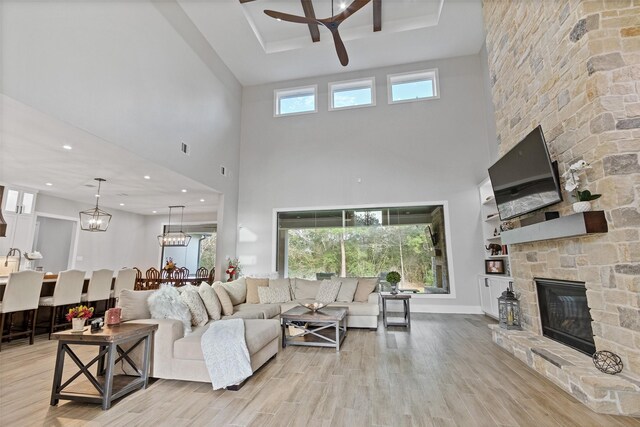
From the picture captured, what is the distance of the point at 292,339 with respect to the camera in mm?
4430

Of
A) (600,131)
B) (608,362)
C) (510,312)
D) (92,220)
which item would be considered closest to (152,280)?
(92,220)

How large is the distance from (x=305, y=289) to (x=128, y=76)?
4.74 meters

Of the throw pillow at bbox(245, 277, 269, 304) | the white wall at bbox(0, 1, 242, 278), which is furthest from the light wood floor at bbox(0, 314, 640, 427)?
the white wall at bbox(0, 1, 242, 278)

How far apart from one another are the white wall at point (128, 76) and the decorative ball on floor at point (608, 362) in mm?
6132

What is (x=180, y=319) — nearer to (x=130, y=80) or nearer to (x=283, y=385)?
(x=283, y=385)

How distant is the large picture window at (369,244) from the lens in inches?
283

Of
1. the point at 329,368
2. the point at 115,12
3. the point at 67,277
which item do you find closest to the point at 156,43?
the point at 115,12

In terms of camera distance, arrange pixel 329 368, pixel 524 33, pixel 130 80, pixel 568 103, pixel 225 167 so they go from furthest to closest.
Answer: pixel 225 167, pixel 130 80, pixel 524 33, pixel 329 368, pixel 568 103

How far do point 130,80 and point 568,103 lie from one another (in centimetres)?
585

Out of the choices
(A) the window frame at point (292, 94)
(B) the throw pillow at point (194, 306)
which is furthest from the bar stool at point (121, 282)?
(A) the window frame at point (292, 94)

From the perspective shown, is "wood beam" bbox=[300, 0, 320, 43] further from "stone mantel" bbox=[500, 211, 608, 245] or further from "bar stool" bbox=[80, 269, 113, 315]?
"bar stool" bbox=[80, 269, 113, 315]

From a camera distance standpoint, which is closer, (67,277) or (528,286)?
(528,286)

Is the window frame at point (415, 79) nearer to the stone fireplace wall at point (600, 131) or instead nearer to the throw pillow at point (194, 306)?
the stone fireplace wall at point (600, 131)

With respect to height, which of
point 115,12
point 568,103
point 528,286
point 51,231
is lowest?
point 528,286
